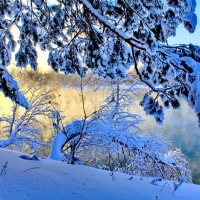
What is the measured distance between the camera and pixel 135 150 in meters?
6.95

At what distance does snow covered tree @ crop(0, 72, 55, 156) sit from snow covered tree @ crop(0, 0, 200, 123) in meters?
7.19

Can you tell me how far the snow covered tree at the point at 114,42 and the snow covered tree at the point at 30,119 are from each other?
7.19 m

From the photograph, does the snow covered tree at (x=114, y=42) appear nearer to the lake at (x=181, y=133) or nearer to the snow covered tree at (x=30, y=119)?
the snow covered tree at (x=30, y=119)

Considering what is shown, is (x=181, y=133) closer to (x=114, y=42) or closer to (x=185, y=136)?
(x=185, y=136)

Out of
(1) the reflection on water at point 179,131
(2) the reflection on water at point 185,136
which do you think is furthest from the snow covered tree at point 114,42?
(2) the reflection on water at point 185,136

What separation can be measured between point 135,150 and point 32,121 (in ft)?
23.3

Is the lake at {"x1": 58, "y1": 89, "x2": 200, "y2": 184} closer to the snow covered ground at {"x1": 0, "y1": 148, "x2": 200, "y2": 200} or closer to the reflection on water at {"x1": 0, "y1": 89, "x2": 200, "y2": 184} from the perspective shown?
the reflection on water at {"x1": 0, "y1": 89, "x2": 200, "y2": 184}

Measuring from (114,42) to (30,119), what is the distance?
9.25 metres

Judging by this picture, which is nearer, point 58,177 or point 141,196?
point 141,196

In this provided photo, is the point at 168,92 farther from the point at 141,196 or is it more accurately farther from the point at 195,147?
the point at 195,147

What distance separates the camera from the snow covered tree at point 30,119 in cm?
1118

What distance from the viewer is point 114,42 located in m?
3.58

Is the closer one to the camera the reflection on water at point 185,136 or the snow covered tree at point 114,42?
the snow covered tree at point 114,42

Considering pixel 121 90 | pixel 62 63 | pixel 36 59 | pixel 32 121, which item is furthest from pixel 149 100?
pixel 32 121
